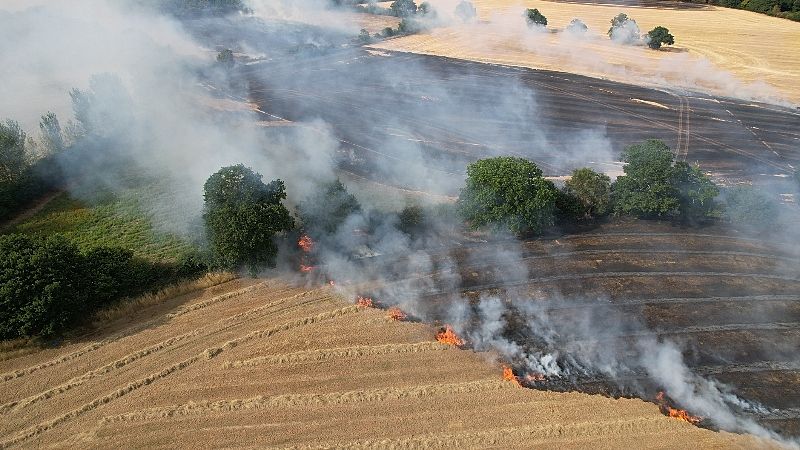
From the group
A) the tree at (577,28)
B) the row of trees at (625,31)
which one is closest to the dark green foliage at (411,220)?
the row of trees at (625,31)

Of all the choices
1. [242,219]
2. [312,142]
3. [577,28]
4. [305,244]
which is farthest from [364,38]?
[242,219]

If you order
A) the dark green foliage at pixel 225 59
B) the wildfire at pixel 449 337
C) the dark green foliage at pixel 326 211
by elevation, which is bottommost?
the wildfire at pixel 449 337

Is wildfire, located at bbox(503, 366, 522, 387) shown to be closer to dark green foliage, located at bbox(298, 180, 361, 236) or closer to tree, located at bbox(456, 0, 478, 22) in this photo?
dark green foliage, located at bbox(298, 180, 361, 236)

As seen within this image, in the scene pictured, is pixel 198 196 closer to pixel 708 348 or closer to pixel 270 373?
pixel 270 373

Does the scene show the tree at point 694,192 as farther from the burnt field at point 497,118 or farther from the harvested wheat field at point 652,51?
the harvested wheat field at point 652,51

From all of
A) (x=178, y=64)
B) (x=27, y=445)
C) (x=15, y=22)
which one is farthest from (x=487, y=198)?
(x=15, y=22)

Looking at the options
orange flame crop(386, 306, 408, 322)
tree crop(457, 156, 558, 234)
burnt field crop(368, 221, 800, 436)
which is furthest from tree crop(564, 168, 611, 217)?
orange flame crop(386, 306, 408, 322)

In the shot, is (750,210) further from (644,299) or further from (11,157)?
(11,157)
